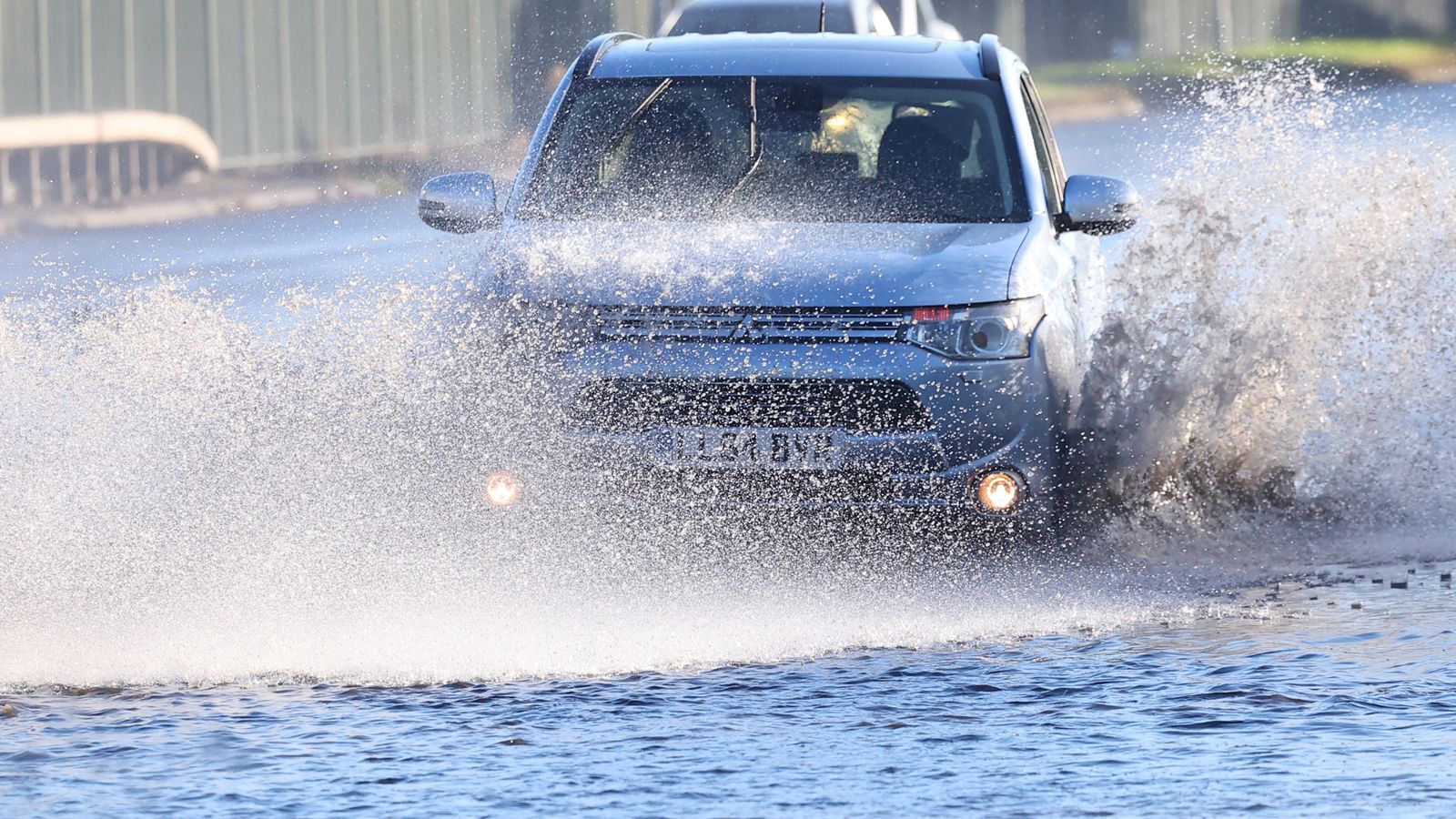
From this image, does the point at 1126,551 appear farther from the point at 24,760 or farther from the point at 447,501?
the point at 24,760

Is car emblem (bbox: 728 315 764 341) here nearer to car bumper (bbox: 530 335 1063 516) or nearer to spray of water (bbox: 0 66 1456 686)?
car bumper (bbox: 530 335 1063 516)

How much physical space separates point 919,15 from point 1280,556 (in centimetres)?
1667

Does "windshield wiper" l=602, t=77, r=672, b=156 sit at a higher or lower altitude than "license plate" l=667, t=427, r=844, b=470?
higher

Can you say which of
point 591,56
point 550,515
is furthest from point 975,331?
point 591,56

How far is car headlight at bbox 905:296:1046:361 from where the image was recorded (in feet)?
24.3

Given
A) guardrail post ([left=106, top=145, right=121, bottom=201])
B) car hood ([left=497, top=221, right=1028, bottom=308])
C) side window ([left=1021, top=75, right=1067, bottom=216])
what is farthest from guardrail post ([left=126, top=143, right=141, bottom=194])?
car hood ([left=497, top=221, right=1028, bottom=308])

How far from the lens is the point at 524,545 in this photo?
741 centimetres

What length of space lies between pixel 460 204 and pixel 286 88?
21.4 meters

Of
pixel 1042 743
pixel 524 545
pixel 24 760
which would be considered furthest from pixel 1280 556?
pixel 24 760

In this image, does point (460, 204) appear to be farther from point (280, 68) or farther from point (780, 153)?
point (280, 68)

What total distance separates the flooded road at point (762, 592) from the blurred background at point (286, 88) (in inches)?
561

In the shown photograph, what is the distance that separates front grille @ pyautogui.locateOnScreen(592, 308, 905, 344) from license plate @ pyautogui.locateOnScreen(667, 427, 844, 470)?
0.86 ft

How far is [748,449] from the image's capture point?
7.25 m

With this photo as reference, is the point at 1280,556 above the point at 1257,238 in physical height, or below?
below
